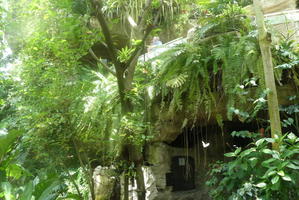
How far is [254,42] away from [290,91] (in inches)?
38.0

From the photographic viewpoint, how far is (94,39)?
3.13 meters

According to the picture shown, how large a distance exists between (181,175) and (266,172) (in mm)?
3270

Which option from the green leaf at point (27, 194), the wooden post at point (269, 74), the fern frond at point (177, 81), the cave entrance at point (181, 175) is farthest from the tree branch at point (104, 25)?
the cave entrance at point (181, 175)

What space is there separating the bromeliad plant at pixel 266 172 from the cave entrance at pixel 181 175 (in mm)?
2302

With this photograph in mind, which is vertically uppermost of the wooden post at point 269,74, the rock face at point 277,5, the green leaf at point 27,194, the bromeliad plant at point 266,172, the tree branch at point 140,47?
the rock face at point 277,5

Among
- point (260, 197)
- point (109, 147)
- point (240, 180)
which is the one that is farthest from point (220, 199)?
point (109, 147)

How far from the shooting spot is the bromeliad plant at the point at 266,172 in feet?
6.40

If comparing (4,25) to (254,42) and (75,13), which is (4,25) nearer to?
(75,13)

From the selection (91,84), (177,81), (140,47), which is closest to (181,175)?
(177,81)

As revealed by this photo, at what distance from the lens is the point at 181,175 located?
5145 millimetres

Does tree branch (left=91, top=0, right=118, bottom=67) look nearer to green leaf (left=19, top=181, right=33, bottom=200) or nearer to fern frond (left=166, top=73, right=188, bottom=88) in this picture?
fern frond (left=166, top=73, right=188, bottom=88)

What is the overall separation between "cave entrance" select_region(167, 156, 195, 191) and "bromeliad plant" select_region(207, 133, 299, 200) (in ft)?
7.55

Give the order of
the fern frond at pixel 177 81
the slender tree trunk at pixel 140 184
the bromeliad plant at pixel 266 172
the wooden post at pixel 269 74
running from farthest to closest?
1. the slender tree trunk at pixel 140 184
2. the fern frond at pixel 177 81
3. the wooden post at pixel 269 74
4. the bromeliad plant at pixel 266 172

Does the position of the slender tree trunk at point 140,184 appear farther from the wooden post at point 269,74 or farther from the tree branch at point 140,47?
the wooden post at point 269,74
